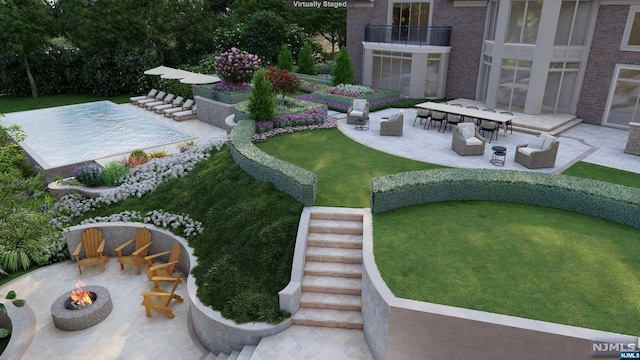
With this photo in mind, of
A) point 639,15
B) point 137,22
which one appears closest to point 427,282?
point 639,15

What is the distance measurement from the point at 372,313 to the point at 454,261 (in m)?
2.33

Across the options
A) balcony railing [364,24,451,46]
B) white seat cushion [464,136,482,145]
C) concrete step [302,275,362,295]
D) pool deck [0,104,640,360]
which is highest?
balcony railing [364,24,451,46]

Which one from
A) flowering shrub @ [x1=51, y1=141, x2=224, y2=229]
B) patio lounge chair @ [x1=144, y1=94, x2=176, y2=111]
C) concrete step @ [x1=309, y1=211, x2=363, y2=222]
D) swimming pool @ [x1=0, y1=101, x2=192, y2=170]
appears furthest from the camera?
patio lounge chair @ [x1=144, y1=94, x2=176, y2=111]

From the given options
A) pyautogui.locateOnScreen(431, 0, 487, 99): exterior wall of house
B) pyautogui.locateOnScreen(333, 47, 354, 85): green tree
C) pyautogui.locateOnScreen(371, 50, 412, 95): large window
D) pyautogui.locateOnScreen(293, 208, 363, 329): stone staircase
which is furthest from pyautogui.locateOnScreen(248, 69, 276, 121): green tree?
pyautogui.locateOnScreen(431, 0, 487, 99): exterior wall of house

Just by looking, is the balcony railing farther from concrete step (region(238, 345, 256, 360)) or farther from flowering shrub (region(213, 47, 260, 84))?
concrete step (region(238, 345, 256, 360))

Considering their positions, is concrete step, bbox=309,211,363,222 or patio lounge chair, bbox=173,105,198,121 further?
Answer: patio lounge chair, bbox=173,105,198,121

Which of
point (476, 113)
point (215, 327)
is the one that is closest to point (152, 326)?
point (215, 327)

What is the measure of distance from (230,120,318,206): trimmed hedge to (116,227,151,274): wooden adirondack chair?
4.11 metres

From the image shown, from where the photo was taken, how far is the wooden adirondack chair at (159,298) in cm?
1160

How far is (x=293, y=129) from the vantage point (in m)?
19.9

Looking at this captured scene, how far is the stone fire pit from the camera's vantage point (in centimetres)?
1117

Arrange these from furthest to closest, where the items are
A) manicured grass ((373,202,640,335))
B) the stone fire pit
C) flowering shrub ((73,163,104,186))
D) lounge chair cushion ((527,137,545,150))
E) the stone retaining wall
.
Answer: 1. flowering shrub ((73,163,104,186))
2. lounge chair cushion ((527,137,545,150))
3. the stone fire pit
4. the stone retaining wall
5. manicured grass ((373,202,640,335))

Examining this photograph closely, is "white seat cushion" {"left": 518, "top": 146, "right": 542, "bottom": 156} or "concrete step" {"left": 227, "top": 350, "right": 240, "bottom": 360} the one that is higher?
"white seat cushion" {"left": 518, "top": 146, "right": 542, "bottom": 156}

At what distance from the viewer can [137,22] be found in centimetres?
3616
